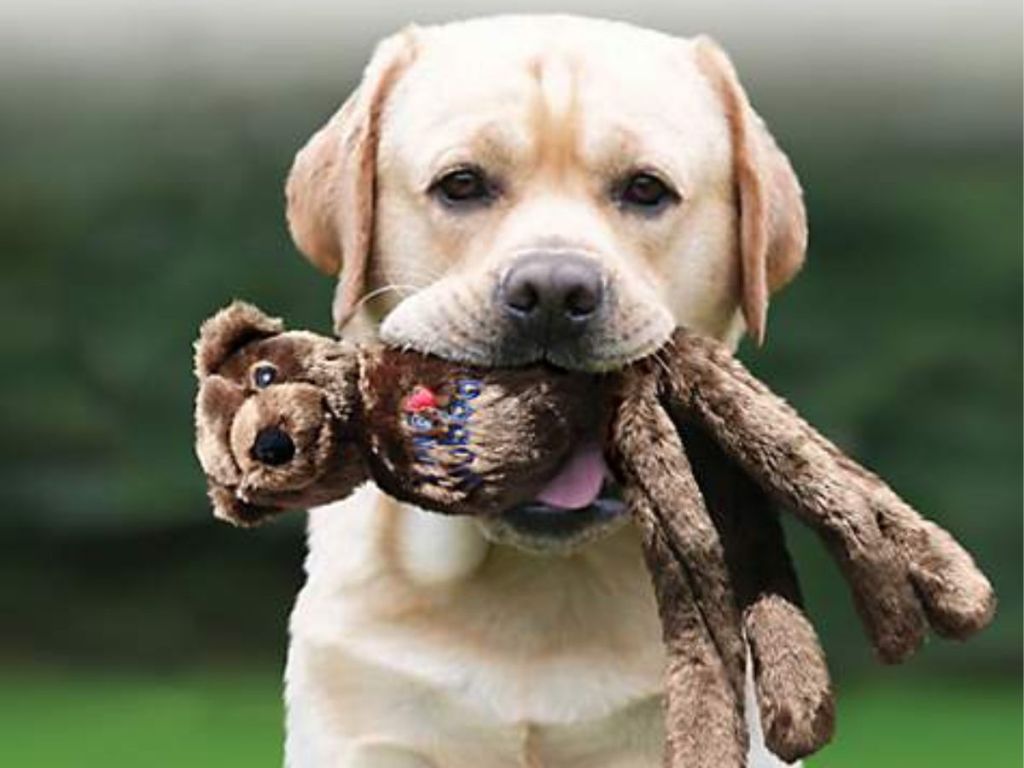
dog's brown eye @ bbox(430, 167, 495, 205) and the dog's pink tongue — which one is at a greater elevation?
dog's brown eye @ bbox(430, 167, 495, 205)

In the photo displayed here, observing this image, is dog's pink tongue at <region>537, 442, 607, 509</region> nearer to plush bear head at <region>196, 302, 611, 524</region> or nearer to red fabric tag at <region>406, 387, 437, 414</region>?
plush bear head at <region>196, 302, 611, 524</region>

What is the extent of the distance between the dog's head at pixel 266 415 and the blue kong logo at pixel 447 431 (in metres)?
0.11

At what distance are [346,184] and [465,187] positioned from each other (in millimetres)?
258

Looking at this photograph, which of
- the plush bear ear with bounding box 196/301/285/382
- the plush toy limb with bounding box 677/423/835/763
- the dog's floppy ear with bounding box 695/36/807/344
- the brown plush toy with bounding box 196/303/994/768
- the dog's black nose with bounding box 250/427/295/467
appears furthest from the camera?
the dog's floppy ear with bounding box 695/36/807/344

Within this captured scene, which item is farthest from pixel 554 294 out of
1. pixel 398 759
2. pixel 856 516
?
pixel 398 759

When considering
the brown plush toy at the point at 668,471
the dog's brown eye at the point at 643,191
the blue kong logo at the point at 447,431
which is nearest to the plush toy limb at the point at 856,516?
the brown plush toy at the point at 668,471

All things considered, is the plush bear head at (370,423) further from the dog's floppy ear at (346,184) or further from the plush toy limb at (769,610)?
the dog's floppy ear at (346,184)

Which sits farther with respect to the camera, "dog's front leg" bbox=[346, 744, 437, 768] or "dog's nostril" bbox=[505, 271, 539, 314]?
"dog's front leg" bbox=[346, 744, 437, 768]

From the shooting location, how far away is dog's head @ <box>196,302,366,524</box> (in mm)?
3764

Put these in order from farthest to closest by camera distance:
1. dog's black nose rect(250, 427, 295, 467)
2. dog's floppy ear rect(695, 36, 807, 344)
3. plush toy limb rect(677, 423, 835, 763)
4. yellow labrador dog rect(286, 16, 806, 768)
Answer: dog's floppy ear rect(695, 36, 807, 344) < yellow labrador dog rect(286, 16, 806, 768) < dog's black nose rect(250, 427, 295, 467) < plush toy limb rect(677, 423, 835, 763)

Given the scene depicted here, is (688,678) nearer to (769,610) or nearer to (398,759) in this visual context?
(769,610)

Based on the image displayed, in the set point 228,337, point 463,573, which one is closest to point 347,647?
point 463,573

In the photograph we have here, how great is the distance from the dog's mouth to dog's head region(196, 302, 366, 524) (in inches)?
9.8

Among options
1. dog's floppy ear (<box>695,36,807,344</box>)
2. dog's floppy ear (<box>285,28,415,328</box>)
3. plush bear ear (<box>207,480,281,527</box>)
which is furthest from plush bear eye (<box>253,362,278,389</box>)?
dog's floppy ear (<box>695,36,807,344</box>)
